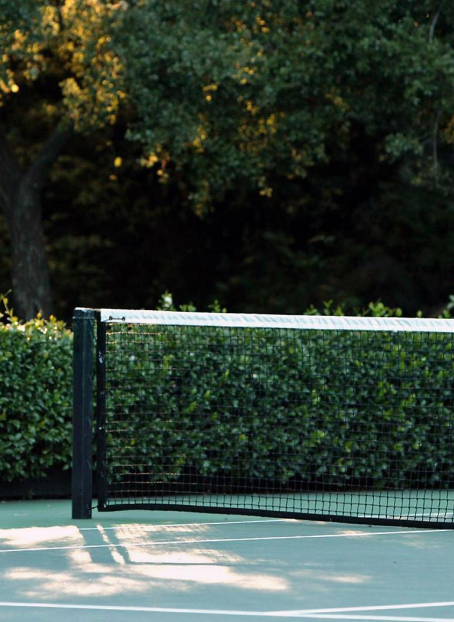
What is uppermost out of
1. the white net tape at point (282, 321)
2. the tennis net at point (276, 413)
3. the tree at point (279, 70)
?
the tree at point (279, 70)

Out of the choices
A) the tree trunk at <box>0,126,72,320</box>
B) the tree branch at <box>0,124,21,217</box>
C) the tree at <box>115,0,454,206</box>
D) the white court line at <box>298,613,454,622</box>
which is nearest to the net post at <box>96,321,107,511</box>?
the white court line at <box>298,613,454,622</box>

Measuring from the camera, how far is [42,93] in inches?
1097

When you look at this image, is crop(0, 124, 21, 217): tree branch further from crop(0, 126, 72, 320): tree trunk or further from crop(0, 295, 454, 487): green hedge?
crop(0, 295, 454, 487): green hedge

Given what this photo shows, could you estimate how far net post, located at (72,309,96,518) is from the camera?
9.45 metres

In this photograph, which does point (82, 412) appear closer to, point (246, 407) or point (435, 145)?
point (246, 407)

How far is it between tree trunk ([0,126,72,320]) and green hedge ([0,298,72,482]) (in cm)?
1087

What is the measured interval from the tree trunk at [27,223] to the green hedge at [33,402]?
10.9 meters

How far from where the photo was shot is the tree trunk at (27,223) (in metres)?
22.4

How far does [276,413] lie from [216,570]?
4.68m

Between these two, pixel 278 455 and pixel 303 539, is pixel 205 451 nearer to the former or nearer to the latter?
pixel 278 455

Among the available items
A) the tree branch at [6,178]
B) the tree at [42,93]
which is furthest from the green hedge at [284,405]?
the tree branch at [6,178]

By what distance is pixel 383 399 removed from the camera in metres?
12.2

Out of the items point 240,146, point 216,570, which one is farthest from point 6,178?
point 216,570

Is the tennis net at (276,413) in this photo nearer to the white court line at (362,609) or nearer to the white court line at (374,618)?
the white court line at (362,609)
